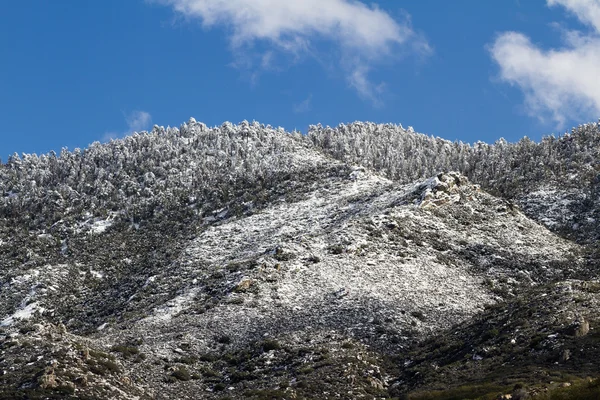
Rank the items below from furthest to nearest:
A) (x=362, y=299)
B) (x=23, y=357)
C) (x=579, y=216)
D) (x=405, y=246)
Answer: (x=579, y=216) < (x=405, y=246) < (x=362, y=299) < (x=23, y=357)

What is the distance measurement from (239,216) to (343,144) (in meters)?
48.2

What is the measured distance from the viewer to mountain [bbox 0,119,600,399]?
1804 inches

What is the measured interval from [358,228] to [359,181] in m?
27.3

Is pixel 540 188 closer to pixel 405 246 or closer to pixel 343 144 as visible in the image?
pixel 405 246

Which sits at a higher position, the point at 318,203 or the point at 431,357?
the point at 318,203

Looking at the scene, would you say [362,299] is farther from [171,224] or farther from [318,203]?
[171,224]

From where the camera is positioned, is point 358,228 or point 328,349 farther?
point 358,228

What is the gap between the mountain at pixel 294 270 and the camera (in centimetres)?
4581

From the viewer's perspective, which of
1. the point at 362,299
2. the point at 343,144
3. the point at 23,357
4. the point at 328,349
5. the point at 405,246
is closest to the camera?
the point at 23,357

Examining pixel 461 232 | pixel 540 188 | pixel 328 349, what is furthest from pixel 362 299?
pixel 540 188

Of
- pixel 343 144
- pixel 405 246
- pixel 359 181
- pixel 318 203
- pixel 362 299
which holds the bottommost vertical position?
pixel 362 299

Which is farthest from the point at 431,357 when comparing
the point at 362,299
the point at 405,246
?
the point at 405,246

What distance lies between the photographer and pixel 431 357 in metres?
49.3

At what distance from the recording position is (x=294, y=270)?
6781 cm
